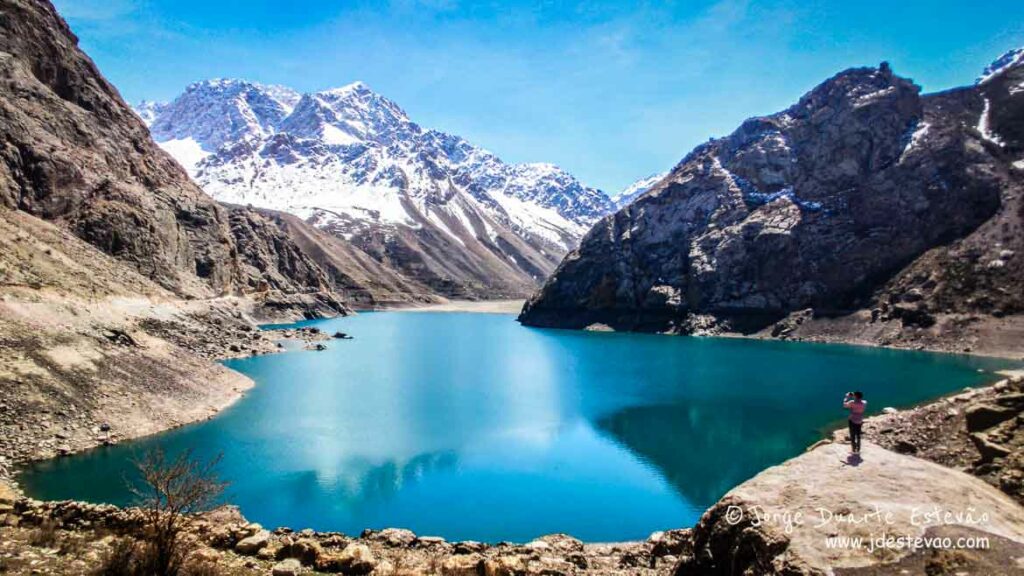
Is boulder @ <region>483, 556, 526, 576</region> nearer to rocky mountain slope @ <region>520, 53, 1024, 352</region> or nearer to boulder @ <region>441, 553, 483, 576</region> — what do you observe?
boulder @ <region>441, 553, 483, 576</region>

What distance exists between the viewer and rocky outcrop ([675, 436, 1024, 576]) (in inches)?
439

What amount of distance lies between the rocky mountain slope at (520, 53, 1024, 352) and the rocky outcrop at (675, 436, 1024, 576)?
4315 inches

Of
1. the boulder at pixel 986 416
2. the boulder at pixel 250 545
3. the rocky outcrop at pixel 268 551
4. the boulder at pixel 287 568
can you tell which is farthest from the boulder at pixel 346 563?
the boulder at pixel 986 416

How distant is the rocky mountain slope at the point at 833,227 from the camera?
112375 mm

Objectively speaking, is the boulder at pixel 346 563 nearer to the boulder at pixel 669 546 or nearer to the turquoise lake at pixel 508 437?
the boulder at pixel 669 546

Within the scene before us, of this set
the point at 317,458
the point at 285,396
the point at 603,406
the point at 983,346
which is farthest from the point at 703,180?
the point at 317,458

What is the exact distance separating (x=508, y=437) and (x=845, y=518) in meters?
33.1

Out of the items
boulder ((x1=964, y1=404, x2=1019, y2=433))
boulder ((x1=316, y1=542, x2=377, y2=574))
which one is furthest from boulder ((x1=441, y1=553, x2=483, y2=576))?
boulder ((x1=964, y1=404, x2=1019, y2=433))

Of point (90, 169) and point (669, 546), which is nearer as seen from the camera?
point (669, 546)

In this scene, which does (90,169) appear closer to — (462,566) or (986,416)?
(462,566)

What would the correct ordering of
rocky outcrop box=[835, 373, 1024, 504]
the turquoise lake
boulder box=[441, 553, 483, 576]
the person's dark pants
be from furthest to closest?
the turquoise lake < the person's dark pants < rocky outcrop box=[835, 373, 1024, 504] < boulder box=[441, 553, 483, 576]

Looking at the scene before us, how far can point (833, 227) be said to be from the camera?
133250mm

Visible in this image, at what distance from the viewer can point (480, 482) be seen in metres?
33.5

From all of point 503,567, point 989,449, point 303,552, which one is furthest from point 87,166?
point 989,449
